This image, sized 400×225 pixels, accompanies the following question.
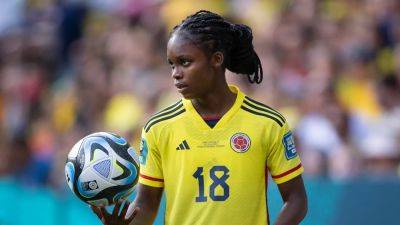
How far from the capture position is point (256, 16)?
1257 cm

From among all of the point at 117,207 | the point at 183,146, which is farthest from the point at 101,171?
the point at 183,146

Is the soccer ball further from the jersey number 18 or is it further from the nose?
the nose

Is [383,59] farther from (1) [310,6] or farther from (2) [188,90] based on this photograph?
(2) [188,90]

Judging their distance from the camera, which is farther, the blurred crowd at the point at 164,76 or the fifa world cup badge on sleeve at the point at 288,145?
the blurred crowd at the point at 164,76

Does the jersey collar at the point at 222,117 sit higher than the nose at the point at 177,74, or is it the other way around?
the nose at the point at 177,74

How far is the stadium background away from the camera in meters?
9.96

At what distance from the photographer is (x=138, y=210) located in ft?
19.4

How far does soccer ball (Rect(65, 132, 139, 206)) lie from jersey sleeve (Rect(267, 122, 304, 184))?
0.73 m

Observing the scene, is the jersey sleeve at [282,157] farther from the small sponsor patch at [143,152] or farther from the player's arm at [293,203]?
the small sponsor patch at [143,152]

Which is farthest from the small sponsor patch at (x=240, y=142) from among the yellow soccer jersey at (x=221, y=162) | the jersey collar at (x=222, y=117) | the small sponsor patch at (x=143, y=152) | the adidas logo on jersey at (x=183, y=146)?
the small sponsor patch at (x=143, y=152)

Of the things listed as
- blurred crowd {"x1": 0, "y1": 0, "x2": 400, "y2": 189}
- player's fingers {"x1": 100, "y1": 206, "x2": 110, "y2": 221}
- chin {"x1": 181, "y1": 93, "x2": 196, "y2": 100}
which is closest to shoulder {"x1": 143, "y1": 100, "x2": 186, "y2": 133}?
chin {"x1": 181, "y1": 93, "x2": 196, "y2": 100}

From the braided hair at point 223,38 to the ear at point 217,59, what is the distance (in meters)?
0.02

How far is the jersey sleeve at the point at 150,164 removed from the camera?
19.7 ft

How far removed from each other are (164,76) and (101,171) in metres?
5.89
